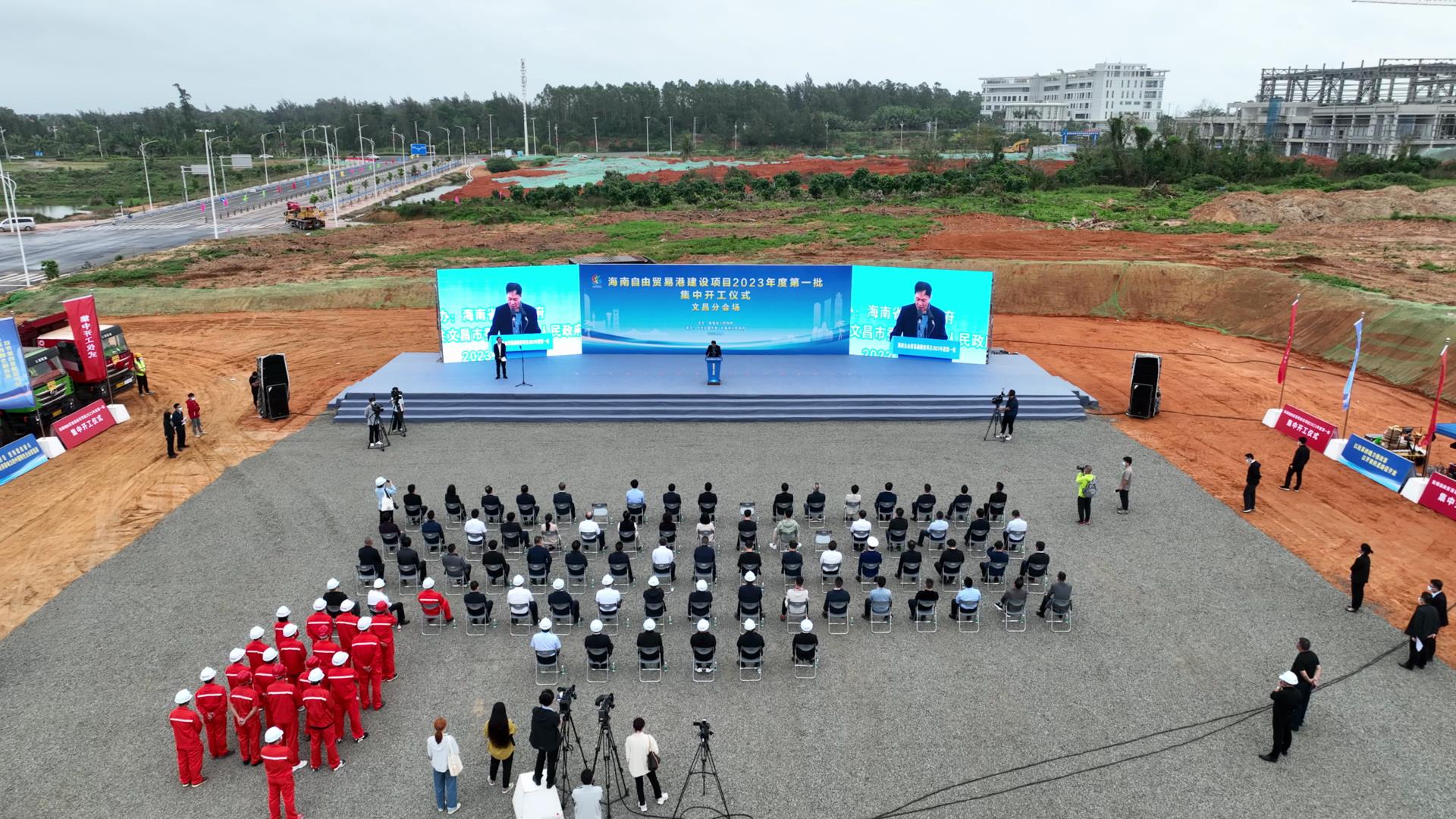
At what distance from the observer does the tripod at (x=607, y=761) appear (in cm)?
938

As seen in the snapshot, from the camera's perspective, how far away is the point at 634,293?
1033 inches

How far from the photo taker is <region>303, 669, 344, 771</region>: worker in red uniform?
9.42 metres

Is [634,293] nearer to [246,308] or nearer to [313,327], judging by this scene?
[313,327]

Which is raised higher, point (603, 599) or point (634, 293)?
point (634, 293)

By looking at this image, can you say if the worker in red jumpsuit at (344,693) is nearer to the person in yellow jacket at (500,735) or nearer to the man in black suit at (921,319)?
the person in yellow jacket at (500,735)

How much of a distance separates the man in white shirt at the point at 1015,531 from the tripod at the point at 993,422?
6.58 meters

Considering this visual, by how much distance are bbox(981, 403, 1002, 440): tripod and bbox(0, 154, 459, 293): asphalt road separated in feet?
138

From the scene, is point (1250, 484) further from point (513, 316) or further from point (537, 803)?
Answer: point (513, 316)

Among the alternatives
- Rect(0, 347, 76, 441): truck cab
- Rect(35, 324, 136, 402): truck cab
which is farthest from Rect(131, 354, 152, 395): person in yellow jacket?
Rect(0, 347, 76, 441): truck cab

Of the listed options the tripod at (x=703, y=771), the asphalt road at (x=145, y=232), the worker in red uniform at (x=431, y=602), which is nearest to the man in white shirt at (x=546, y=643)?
the worker in red uniform at (x=431, y=602)

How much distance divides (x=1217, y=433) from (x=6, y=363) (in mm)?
28204

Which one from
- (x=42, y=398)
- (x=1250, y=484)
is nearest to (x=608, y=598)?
(x=1250, y=484)

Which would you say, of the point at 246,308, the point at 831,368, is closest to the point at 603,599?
the point at 831,368

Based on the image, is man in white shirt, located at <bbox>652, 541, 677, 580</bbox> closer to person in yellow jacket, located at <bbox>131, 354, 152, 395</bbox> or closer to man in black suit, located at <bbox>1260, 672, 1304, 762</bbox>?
man in black suit, located at <bbox>1260, 672, 1304, 762</bbox>
